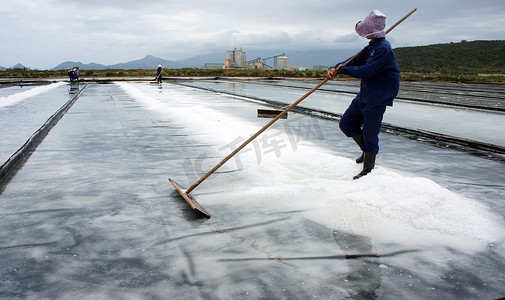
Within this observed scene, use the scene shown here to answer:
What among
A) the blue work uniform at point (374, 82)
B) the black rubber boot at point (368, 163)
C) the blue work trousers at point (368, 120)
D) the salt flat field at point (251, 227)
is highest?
the blue work uniform at point (374, 82)

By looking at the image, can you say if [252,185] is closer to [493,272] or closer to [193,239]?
[193,239]

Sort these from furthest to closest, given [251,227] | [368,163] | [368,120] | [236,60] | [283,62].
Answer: [236,60]
[283,62]
[368,163]
[368,120]
[251,227]

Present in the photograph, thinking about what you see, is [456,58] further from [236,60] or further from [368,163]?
[368,163]

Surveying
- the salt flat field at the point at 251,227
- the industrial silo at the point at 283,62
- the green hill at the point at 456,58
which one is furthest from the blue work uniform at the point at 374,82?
the industrial silo at the point at 283,62

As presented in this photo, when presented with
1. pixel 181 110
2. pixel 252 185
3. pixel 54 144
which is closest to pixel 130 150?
pixel 54 144

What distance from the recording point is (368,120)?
354 centimetres

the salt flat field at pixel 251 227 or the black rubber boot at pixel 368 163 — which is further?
the black rubber boot at pixel 368 163

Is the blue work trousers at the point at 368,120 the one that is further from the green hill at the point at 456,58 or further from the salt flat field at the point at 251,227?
the green hill at the point at 456,58

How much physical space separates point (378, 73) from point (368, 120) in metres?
0.43

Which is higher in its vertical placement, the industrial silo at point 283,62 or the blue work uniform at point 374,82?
the industrial silo at point 283,62

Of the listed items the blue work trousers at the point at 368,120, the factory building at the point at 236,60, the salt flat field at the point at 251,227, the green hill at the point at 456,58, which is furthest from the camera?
the factory building at the point at 236,60

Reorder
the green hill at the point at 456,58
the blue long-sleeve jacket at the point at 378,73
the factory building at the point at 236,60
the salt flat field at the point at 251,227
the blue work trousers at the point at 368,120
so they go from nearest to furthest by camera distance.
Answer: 1. the salt flat field at the point at 251,227
2. the blue long-sleeve jacket at the point at 378,73
3. the blue work trousers at the point at 368,120
4. the green hill at the point at 456,58
5. the factory building at the point at 236,60

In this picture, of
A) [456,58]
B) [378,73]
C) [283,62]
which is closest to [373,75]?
[378,73]

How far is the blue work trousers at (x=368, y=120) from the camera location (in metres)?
3.51
